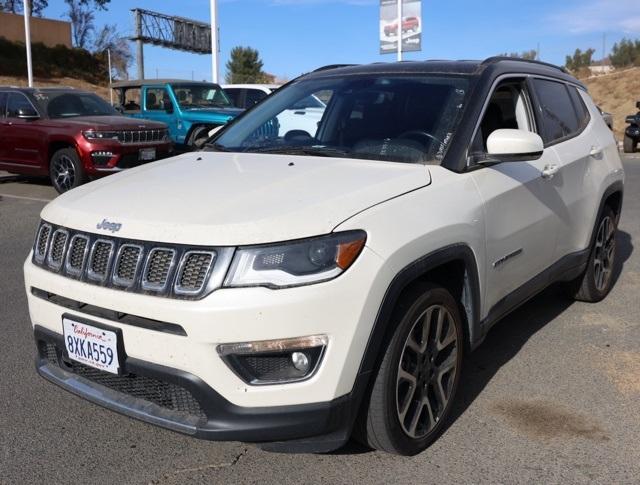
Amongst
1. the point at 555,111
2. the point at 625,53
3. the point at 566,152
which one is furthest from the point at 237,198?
the point at 625,53

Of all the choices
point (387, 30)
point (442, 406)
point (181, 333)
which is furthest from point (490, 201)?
point (387, 30)

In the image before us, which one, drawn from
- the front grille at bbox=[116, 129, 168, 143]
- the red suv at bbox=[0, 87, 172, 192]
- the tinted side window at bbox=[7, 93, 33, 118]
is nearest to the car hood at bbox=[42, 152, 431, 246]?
the red suv at bbox=[0, 87, 172, 192]

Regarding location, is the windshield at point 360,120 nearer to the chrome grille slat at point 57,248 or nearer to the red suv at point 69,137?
the chrome grille slat at point 57,248

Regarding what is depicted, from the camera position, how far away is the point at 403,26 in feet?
89.1

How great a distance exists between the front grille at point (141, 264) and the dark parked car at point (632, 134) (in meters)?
18.7

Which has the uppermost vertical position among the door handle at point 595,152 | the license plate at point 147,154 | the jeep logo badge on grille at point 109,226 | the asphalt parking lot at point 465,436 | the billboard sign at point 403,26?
the billboard sign at point 403,26

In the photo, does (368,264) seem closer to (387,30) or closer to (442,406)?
(442,406)

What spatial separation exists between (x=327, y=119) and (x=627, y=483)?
2526mm

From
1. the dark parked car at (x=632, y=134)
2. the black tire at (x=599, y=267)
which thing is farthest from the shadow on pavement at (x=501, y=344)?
the dark parked car at (x=632, y=134)

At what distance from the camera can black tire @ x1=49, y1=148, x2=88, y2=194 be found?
10219mm

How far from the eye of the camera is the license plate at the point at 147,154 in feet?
34.4

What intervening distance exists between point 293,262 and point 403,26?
26450mm

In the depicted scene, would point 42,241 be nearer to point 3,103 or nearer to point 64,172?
point 64,172

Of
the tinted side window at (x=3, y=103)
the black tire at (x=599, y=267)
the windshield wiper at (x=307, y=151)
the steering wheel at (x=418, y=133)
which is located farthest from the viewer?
the tinted side window at (x=3, y=103)
